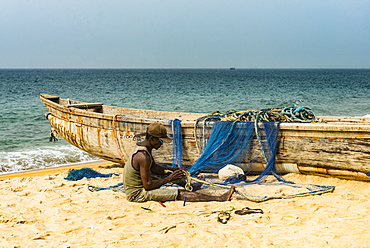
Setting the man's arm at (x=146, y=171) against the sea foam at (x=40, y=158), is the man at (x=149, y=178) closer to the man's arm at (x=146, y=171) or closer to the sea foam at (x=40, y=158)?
the man's arm at (x=146, y=171)

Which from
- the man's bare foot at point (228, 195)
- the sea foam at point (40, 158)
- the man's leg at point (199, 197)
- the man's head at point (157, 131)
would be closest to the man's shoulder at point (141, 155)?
the man's head at point (157, 131)

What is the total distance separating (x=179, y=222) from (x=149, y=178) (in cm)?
83

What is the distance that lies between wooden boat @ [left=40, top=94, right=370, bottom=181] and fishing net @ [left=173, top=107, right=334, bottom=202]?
0.37ft

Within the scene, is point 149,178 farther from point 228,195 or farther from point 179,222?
point 228,195

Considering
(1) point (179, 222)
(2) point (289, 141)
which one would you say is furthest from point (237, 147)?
(1) point (179, 222)

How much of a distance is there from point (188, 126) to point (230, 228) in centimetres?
271

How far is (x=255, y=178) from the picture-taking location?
20.5ft

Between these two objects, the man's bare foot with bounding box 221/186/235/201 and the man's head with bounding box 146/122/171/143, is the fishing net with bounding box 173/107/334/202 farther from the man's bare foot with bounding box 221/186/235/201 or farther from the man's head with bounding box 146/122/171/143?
the man's head with bounding box 146/122/171/143

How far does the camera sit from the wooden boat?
5441 mm

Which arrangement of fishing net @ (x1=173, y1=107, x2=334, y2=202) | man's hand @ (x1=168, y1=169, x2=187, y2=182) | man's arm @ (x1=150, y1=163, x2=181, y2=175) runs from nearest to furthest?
1. man's hand @ (x1=168, y1=169, x2=187, y2=182)
2. man's arm @ (x1=150, y1=163, x2=181, y2=175)
3. fishing net @ (x1=173, y1=107, x2=334, y2=202)

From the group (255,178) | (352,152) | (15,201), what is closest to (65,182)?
(15,201)

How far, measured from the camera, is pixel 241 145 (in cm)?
624

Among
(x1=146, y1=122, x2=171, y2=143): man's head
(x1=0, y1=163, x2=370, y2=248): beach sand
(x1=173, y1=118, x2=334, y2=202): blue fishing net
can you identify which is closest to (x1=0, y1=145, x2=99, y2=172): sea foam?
(x1=0, y1=163, x2=370, y2=248): beach sand

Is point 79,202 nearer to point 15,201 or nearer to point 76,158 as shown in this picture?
point 15,201
